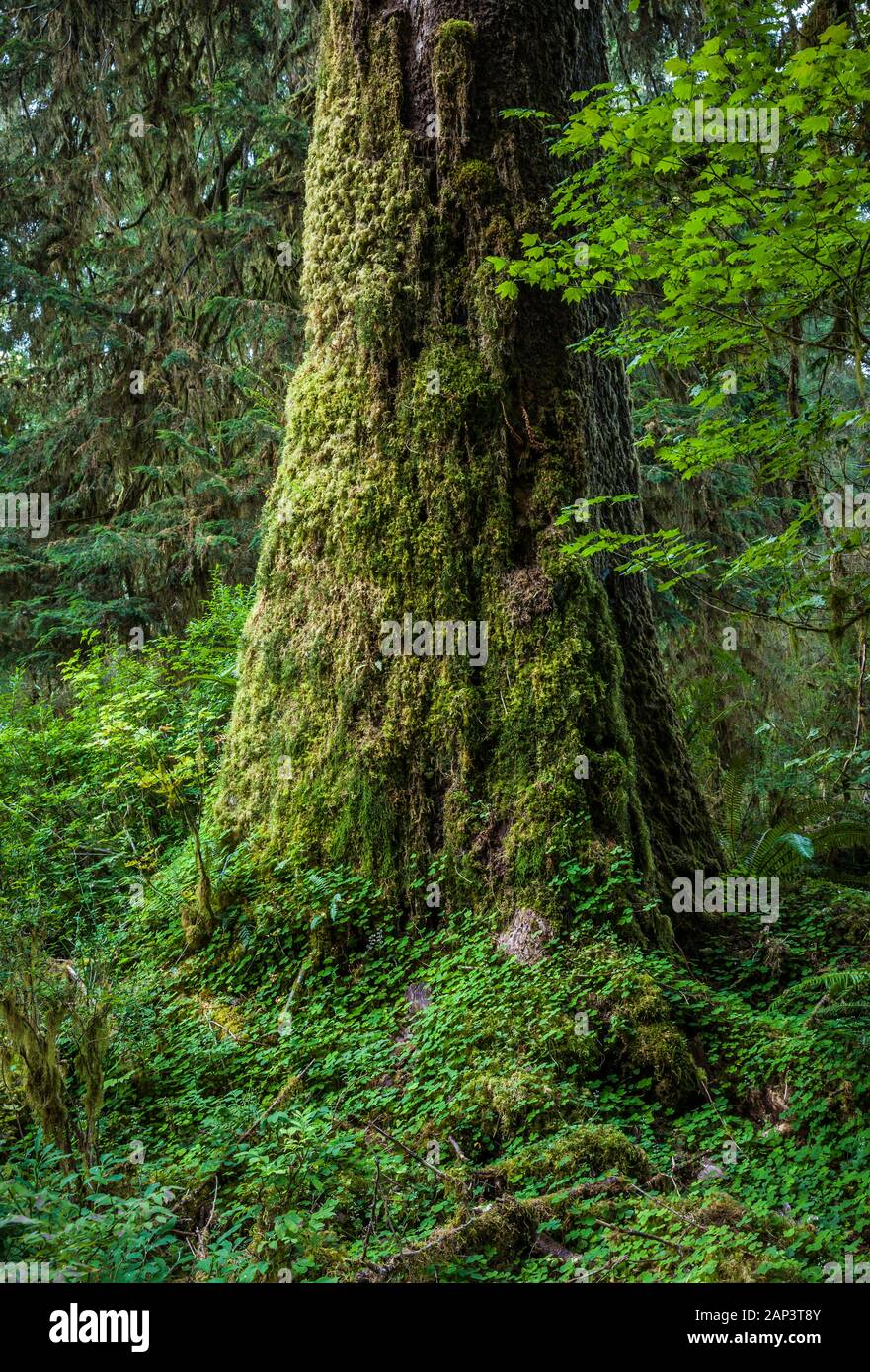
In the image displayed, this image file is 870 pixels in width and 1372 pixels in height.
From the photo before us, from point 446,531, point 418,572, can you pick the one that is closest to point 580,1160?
point 418,572

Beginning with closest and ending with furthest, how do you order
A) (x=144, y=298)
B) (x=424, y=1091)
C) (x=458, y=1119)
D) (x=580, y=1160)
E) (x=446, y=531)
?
(x=580, y=1160) < (x=458, y=1119) < (x=424, y=1091) < (x=446, y=531) < (x=144, y=298)

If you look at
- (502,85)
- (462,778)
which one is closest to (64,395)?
(502,85)

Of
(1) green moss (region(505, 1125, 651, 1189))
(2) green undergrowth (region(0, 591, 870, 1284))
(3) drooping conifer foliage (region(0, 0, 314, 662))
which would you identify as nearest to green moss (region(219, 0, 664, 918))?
(2) green undergrowth (region(0, 591, 870, 1284))

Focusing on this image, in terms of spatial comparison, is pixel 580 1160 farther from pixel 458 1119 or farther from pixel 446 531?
pixel 446 531

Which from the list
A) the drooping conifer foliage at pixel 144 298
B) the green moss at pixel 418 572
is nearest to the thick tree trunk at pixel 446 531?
the green moss at pixel 418 572

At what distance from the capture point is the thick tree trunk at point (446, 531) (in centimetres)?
488

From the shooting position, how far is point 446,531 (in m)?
5.23

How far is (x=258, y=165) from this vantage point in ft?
32.3

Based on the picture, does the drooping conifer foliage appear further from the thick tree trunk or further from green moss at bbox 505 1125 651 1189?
green moss at bbox 505 1125 651 1189

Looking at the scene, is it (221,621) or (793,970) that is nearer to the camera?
(793,970)

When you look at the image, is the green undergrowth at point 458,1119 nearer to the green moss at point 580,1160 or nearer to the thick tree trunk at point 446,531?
the green moss at point 580,1160

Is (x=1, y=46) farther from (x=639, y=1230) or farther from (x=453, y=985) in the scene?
(x=639, y=1230)
